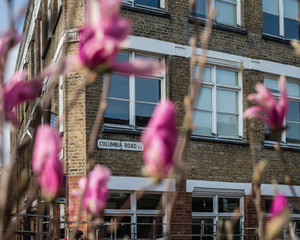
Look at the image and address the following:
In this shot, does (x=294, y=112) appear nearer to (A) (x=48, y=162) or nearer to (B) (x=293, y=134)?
(B) (x=293, y=134)

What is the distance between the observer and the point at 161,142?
0.75 m

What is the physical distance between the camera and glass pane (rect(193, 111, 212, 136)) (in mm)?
13000

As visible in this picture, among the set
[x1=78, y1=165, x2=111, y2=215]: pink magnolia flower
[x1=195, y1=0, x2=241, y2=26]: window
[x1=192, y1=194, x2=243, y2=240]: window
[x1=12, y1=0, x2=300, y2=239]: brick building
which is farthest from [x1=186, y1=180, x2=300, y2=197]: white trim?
[x1=78, y1=165, x2=111, y2=215]: pink magnolia flower

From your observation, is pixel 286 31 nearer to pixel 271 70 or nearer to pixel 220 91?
pixel 271 70

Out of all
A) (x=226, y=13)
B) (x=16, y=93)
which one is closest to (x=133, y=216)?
(x=226, y=13)

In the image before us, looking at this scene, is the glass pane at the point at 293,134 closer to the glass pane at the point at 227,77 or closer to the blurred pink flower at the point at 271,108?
the glass pane at the point at 227,77

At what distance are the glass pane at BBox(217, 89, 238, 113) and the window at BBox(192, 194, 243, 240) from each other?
6.34 feet

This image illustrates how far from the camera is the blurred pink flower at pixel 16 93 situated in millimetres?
815

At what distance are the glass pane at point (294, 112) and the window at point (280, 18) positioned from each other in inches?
66.4

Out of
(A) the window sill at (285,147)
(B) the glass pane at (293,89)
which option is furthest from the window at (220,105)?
(B) the glass pane at (293,89)

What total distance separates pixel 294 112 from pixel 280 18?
235 cm

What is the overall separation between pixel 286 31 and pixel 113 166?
6.11 m

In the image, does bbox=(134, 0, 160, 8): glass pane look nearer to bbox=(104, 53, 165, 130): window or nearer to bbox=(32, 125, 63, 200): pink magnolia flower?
bbox=(104, 53, 165, 130): window

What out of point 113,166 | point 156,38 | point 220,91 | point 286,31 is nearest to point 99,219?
point 113,166
